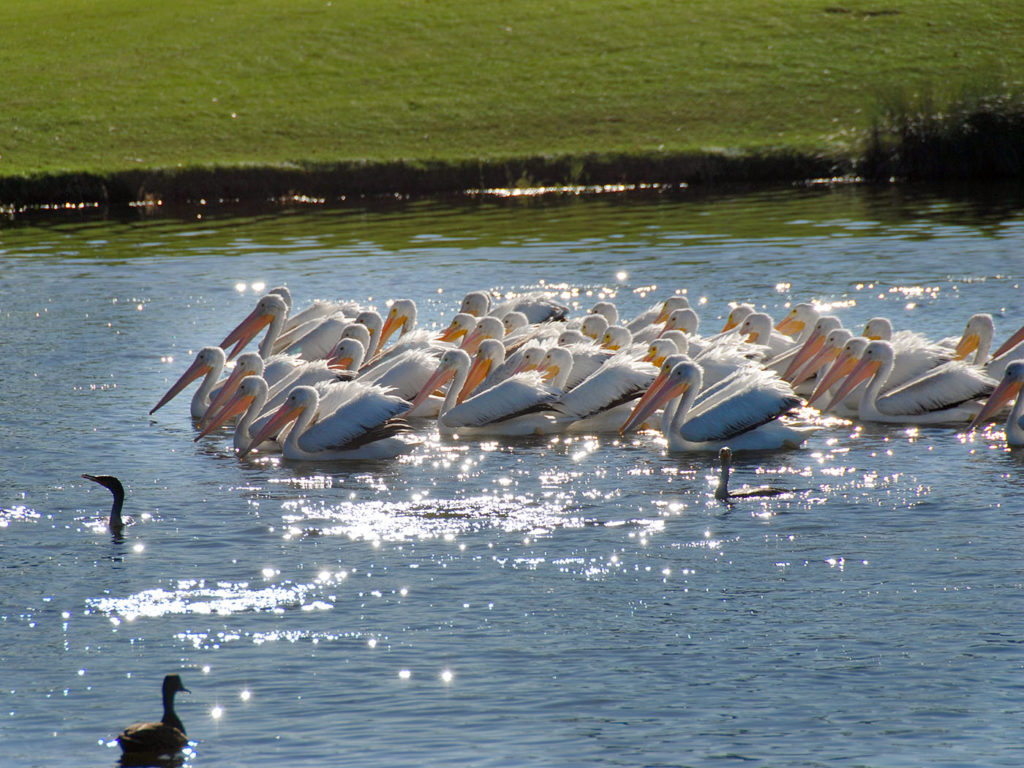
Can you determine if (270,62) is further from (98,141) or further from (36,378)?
(36,378)

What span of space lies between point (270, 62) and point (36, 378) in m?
22.5

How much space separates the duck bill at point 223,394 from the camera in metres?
10.5

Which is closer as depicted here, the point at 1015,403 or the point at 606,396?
the point at 1015,403

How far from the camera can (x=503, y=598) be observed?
6762 millimetres

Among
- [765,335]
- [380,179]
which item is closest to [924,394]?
[765,335]

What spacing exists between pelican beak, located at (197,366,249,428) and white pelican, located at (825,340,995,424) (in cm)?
457

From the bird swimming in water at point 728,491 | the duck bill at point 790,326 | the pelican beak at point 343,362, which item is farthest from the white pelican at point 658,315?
the bird swimming in water at point 728,491

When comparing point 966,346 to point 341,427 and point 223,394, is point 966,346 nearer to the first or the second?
point 341,427

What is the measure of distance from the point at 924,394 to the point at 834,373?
827 millimetres

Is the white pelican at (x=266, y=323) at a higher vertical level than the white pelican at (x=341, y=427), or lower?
higher

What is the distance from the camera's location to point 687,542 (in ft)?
24.7

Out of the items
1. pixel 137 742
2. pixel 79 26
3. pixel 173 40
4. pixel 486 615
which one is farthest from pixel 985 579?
pixel 79 26

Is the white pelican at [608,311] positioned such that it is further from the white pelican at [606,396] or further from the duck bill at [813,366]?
the white pelican at [606,396]

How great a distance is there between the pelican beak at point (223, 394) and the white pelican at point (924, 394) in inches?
180
